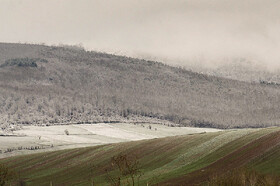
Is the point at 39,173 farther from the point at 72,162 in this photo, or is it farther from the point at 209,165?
the point at 209,165

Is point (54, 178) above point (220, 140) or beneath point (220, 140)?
beneath

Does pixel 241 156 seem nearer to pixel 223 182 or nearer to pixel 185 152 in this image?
pixel 185 152

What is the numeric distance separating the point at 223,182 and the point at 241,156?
33838mm

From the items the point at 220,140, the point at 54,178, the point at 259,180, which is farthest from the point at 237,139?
the point at 259,180

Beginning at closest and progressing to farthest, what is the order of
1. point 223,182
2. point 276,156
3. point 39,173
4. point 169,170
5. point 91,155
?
1. point 223,182
2. point 276,156
3. point 169,170
4. point 39,173
5. point 91,155

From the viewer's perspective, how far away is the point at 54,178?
403 feet

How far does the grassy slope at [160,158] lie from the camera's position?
9866cm

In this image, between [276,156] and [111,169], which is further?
[111,169]

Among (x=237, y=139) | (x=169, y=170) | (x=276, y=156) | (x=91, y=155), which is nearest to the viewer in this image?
(x=276, y=156)

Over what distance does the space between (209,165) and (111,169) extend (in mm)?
23382

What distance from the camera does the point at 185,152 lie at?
391ft

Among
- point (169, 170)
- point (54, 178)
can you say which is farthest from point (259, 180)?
point (54, 178)

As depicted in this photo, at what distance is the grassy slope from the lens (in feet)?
324

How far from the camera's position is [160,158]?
120500mm
